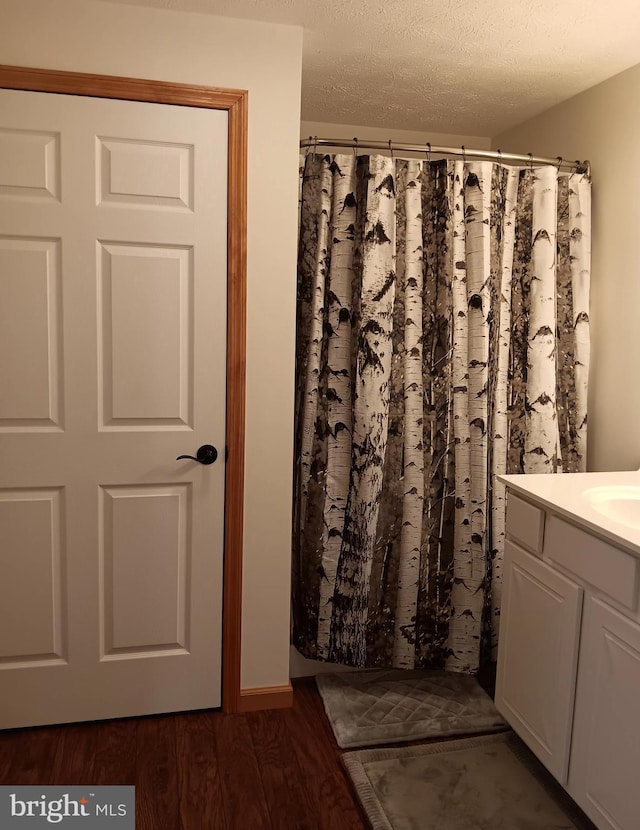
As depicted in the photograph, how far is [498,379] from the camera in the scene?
2.60m

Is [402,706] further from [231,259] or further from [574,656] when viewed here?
[231,259]

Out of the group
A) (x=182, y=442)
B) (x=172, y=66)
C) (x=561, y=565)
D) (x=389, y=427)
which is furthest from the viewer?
(x=389, y=427)

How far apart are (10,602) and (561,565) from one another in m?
1.72

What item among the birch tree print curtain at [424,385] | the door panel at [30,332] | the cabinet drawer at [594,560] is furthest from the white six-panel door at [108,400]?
the cabinet drawer at [594,560]

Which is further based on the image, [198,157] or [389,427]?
[389,427]

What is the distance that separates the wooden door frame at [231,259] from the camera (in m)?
2.09

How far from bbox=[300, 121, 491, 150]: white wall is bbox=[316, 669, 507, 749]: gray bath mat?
2.28 m

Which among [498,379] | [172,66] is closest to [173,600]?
[498,379]

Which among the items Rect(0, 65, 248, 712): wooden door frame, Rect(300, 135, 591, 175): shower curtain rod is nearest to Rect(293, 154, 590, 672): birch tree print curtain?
Rect(300, 135, 591, 175): shower curtain rod

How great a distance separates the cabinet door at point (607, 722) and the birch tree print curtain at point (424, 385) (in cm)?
82

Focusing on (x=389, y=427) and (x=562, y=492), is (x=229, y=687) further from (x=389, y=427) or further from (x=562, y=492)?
(x=562, y=492)

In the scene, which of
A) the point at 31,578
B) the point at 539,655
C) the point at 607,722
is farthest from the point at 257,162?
the point at 607,722

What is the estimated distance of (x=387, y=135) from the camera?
3248 mm

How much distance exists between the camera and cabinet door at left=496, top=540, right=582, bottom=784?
189 centimetres
